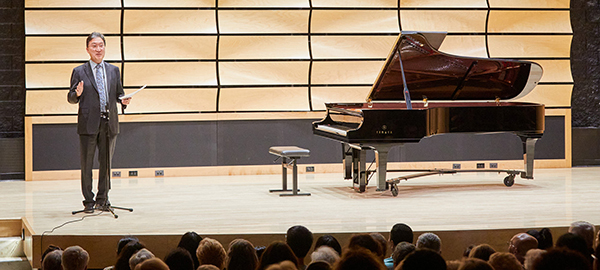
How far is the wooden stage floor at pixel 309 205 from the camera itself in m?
4.09

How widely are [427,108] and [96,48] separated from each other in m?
2.58

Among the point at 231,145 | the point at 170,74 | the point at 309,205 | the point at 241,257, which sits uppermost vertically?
the point at 170,74

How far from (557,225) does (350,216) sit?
4.30 ft

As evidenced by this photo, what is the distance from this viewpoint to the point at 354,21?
7262mm

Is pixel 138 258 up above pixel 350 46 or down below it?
below

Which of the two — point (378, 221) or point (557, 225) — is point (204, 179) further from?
point (557, 225)

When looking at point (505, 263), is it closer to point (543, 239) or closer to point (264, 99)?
point (543, 239)

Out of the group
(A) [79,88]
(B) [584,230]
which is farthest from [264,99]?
(B) [584,230]

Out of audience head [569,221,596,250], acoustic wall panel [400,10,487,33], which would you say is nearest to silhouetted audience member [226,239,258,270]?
audience head [569,221,596,250]

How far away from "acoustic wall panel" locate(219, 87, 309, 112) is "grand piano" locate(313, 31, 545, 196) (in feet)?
4.06

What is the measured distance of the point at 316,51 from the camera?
722cm

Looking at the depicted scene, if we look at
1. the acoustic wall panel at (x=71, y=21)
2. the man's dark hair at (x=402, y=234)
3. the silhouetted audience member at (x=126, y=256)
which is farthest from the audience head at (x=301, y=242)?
the acoustic wall panel at (x=71, y=21)

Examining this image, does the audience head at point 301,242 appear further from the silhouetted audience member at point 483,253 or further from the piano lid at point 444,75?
the piano lid at point 444,75

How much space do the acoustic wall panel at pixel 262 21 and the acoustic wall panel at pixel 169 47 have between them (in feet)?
0.76
